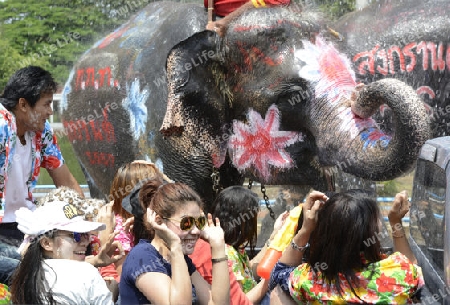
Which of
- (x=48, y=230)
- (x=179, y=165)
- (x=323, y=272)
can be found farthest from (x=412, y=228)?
(x=179, y=165)

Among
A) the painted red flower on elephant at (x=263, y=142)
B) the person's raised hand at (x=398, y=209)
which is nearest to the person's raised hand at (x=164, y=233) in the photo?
the person's raised hand at (x=398, y=209)

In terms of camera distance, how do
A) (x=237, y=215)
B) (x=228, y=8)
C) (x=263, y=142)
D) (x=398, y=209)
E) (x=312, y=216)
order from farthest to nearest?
(x=228, y=8) < (x=263, y=142) < (x=237, y=215) < (x=398, y=209) < (x=312, y=216)

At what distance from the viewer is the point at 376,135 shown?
228 inches

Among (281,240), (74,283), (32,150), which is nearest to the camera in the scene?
(74,283)

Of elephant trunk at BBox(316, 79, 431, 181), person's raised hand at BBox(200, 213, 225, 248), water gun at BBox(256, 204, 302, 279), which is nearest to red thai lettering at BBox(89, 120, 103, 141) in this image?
elephant trunk at BBox(316, 79, 431, 181)

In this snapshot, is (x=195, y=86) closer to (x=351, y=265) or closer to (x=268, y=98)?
(x=268, y=98)

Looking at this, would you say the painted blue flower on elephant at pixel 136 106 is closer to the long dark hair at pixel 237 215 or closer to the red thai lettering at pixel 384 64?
the red thai lettering at pixel 384 64

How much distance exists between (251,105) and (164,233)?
3185 mm

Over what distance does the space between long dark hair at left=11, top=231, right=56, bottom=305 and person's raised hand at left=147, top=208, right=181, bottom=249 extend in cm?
42

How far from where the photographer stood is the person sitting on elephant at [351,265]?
3.34 meters

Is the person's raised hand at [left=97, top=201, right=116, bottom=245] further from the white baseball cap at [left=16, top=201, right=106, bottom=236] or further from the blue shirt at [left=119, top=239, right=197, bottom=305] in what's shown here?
the blue shirt at [left=119, top=239, right=197, bottom=305]

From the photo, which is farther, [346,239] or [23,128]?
[23,128]

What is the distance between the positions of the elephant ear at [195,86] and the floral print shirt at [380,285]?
10.2 feet

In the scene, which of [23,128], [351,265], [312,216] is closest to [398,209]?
[312,216]
